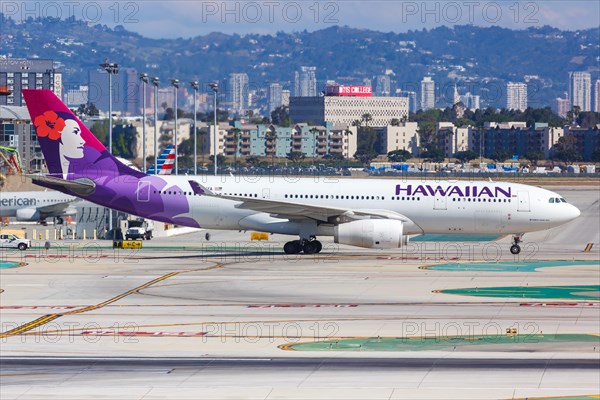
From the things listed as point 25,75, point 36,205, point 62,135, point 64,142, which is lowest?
point 36,205

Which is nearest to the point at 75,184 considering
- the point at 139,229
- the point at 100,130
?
the point at 139,229

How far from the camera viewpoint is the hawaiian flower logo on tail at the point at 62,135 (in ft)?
198

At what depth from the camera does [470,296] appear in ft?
146

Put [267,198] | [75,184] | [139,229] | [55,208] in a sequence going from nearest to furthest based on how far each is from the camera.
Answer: [75,184], [267,198], [139,229], [55,208]

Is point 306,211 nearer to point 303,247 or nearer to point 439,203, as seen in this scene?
point 303,247

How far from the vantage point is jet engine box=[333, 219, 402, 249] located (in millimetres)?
57688

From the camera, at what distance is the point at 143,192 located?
6028 centimetres

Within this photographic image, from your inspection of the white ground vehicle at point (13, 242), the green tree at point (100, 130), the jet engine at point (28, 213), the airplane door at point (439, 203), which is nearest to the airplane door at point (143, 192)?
the white ground vehicle at point (13, 242)

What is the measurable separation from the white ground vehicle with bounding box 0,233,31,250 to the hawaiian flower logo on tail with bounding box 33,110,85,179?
340 inches

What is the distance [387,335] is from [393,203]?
83.5ft

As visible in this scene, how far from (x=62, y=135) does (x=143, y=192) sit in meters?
5.45

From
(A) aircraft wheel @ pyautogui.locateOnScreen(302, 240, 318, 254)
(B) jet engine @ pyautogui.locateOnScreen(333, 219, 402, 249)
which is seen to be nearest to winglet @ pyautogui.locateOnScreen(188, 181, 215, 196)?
(A) aircraft wheel @ pyautogui.locateOnScreen(302, 240, 318, 254)

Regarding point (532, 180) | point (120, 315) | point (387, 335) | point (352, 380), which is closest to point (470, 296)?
point (387, 335)

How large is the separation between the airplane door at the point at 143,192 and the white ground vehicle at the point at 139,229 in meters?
13.3
